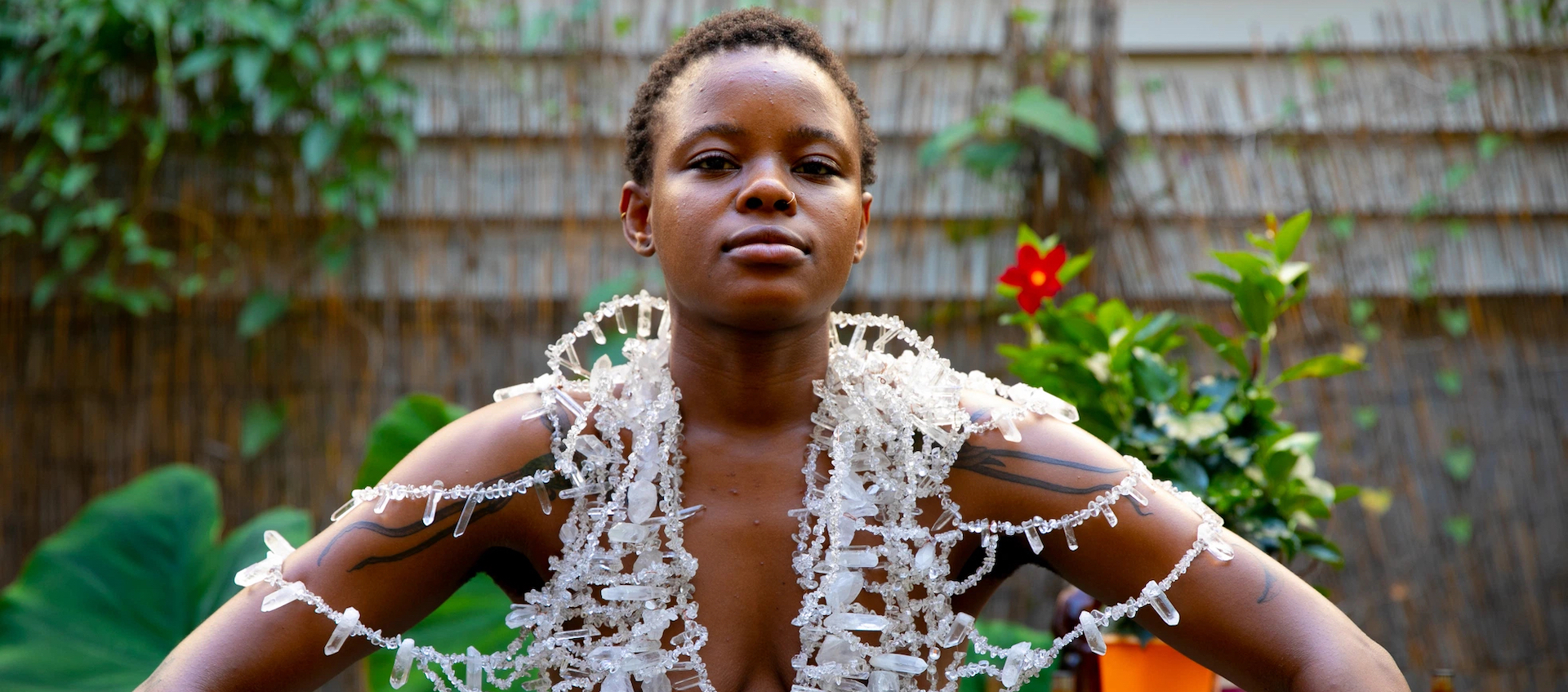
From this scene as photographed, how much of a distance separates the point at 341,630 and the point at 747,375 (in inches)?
20.8

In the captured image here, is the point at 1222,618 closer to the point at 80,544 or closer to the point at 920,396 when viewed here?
the point at 920,396

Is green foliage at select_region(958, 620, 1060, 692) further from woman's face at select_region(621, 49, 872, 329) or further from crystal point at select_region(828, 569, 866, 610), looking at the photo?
woman's face at select_region(621, 49, 872, 329)

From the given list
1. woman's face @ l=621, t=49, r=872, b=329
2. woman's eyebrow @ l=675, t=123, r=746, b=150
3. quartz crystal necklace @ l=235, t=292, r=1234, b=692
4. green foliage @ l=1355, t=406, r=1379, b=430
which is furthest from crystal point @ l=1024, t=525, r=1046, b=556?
green foliage @ l=1355, t=406, r=1379, b=430

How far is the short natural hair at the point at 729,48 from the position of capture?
4.48 ft

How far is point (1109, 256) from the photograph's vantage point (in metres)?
2.88

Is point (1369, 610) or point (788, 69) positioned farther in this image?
point (1369, 610)

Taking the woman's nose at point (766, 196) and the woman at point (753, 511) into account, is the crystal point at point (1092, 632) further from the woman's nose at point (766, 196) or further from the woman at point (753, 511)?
the woman's nose at point (766, 196)

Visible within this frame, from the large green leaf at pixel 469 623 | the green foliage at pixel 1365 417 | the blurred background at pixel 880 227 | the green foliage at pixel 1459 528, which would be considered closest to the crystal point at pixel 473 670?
the large green leaf at pixel 469 623

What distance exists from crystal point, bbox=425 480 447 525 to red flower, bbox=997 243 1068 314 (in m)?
0.96

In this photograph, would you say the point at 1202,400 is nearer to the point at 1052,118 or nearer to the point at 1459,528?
the point at 1052,118

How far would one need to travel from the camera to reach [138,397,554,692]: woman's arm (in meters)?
1.22

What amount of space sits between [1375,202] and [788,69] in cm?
211

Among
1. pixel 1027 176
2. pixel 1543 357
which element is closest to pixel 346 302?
pixel 1027 176

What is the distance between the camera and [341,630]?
1.25 m
